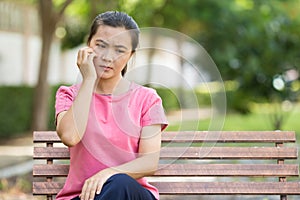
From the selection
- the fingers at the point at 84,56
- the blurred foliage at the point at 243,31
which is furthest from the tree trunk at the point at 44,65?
the fingers at the point at 84,56

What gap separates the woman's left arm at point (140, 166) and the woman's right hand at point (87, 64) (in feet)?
1.25

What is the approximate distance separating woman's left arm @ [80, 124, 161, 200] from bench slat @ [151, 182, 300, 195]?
51cm

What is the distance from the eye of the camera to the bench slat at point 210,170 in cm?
404

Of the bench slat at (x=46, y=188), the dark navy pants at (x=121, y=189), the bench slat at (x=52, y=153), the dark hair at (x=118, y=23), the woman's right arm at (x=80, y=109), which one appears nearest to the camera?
the dark navy pants at (x=121, y=189)

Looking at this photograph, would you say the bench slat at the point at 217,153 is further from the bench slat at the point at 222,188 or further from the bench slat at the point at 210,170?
the bench slat at the point at 222,188

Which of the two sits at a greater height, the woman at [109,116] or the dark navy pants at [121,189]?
the woman at [109,116]

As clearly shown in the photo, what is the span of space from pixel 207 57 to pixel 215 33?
14450mm

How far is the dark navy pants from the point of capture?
3.27 meters

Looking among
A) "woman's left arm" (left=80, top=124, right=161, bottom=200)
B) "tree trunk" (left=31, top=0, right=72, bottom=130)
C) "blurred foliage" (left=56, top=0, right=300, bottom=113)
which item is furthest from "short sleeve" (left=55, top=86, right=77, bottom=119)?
"blurred foliage" (left=56, top=0, right=300, bottom=113)

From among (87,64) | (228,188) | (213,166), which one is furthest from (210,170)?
(87,64)

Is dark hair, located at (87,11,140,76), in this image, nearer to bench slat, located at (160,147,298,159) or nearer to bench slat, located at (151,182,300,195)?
bench slat, located at (160,147,298,159)

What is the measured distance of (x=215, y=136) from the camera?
409cm

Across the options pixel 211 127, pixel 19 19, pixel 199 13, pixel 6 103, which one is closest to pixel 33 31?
pixel 19 19

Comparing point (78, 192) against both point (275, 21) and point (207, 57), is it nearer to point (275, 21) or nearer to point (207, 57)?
point (207, 57)
